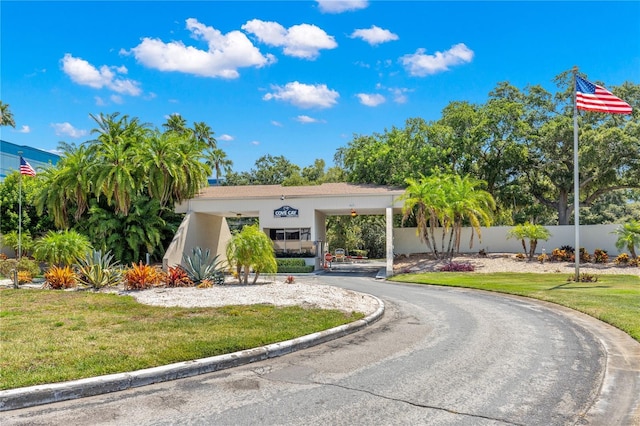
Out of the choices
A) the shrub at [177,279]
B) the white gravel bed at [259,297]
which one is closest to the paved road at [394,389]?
the white gravel bed at [259,297]

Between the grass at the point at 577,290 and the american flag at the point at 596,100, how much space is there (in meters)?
6.46

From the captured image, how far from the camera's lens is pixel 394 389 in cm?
580

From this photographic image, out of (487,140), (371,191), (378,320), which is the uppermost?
(487,140)

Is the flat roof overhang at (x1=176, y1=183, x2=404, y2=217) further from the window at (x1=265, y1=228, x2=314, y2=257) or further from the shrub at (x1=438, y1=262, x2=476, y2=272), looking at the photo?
the shrub at (x1=438, y1=262, x2=476, y2=272)

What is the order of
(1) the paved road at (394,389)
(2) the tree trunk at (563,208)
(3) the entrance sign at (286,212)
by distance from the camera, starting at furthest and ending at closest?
1. (2) the tree trunk at (563,208)
2. (3) the entrance sign at (286,212)
3. (1) the paved road at (394,389)

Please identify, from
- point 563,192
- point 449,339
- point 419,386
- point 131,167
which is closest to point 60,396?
point 419,386

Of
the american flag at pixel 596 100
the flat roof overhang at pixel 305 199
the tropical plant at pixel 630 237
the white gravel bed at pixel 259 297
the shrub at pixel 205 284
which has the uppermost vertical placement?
the american flag at pixel 596 100

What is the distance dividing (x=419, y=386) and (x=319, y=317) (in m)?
4.32

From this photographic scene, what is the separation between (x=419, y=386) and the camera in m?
5.92

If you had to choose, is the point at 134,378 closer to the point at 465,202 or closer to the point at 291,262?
the point at 291,262

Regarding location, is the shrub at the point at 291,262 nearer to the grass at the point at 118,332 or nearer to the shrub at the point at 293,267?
the shrub at the point at 293,267

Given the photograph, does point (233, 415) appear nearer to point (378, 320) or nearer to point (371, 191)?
point (378, 320)

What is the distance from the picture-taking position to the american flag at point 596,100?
55.0ft

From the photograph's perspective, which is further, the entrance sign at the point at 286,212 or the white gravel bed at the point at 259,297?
the entrance sign at the point at 286,212
